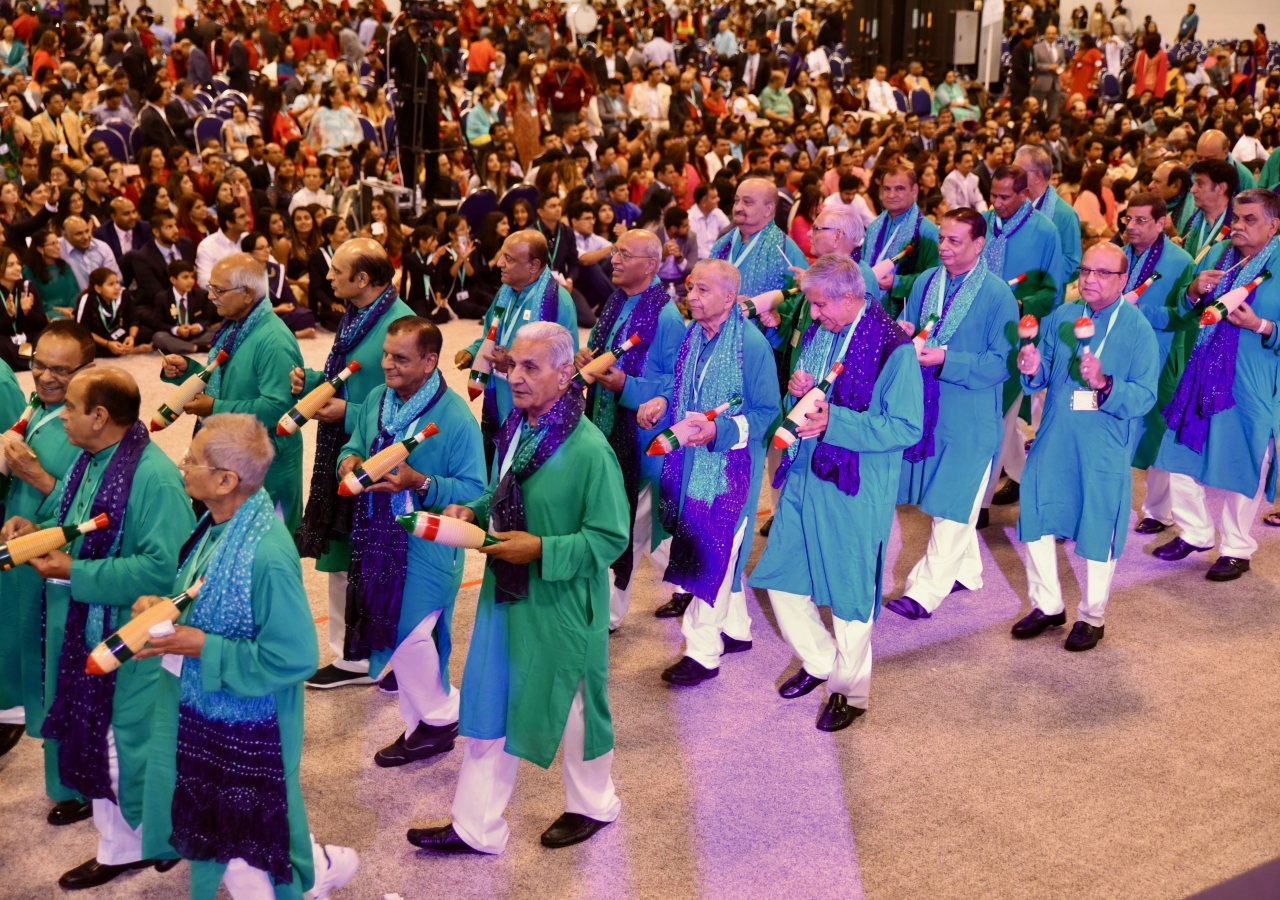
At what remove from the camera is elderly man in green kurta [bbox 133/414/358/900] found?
10.3ft

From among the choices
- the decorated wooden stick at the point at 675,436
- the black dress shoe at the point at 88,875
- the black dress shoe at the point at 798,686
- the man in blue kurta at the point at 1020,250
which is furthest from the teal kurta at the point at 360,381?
the man in blue kurta at the point at 1020,250

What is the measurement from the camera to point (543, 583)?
381cm

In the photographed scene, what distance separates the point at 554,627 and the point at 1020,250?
407cm

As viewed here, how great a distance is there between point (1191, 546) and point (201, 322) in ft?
24.1

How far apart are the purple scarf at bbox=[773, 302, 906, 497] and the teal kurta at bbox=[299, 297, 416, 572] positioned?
1.71 metres

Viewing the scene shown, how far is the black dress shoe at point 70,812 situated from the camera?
4246 mm

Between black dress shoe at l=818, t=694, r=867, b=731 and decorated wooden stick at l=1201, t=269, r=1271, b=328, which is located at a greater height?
decorated wooden stick at l=1201, t=269, r=1271, b=328

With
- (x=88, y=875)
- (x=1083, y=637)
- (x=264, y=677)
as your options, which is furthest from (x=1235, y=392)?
(x=88, y=875)

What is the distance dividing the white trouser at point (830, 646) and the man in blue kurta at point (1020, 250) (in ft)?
6.75

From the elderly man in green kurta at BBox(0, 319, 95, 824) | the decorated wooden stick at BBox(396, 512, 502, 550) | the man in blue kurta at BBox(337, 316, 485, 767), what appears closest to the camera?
the decorated wooden stick at BBox(396, 512, 502, 550)

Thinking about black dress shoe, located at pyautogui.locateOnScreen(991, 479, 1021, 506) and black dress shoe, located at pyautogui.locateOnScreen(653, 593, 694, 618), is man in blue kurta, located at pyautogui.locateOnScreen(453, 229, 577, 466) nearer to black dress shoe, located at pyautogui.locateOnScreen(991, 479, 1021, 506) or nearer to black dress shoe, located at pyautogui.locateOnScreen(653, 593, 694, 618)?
black dress shoe, located at pyautogui.locateOnScreen(653, 593, 694, 618)

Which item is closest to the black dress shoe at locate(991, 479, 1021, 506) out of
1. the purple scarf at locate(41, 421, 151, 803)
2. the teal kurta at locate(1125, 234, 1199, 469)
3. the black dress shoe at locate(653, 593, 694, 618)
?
the teal kurta at locate(1125, 234, 1199, 469)

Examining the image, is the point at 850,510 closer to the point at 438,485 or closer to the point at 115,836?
the point at 438,485

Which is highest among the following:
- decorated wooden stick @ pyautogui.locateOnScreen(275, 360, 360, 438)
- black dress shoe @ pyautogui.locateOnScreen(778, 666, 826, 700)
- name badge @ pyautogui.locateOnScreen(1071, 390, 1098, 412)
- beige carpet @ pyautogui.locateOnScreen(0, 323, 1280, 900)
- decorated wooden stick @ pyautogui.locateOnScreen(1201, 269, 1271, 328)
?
decorated wooden stick @ pyautogui.locateOnScreen(1201, 269, 1271, 328)
